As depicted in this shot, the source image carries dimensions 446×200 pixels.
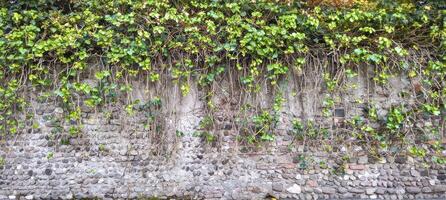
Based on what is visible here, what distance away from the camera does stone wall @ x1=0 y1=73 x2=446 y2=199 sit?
4621 mm

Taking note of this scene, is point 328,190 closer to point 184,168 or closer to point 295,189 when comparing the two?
point 295,189

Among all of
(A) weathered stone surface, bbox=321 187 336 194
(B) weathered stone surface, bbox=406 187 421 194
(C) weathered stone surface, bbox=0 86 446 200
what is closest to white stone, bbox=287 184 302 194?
(C) weathered stone surface, bbox=0 86 446 200

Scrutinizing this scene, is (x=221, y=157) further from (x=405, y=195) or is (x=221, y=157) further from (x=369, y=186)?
(x=405, y=195)

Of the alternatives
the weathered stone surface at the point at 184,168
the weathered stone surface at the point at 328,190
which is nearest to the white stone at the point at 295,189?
the weathered stone surface at the point at 184,168

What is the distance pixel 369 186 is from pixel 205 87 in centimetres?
254

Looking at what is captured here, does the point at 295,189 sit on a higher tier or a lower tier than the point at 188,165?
lower

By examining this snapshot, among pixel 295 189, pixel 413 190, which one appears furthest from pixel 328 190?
pixel 413 190

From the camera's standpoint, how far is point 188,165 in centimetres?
470

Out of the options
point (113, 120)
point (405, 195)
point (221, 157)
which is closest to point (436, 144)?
point (405, 195)

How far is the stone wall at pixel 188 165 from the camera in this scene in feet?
15.2

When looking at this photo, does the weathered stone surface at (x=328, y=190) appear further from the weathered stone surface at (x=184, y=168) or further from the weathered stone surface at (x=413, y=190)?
the weathered stone surface at (x=413, y=190)

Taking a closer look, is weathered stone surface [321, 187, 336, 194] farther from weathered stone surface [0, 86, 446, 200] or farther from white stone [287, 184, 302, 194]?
white stone [287, 184, 302, 194]

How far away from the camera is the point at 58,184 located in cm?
462

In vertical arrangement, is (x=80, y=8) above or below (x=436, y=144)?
above
